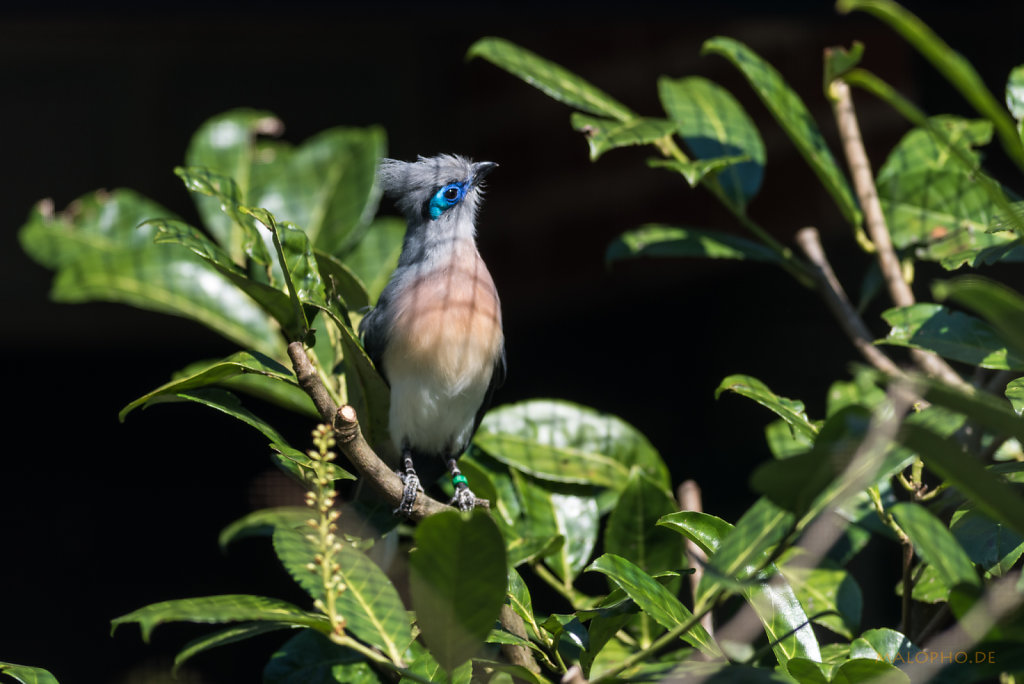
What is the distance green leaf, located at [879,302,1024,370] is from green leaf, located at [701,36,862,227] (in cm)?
36

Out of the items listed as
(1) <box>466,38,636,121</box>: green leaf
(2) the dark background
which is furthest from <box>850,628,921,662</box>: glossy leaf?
(2) the dark background

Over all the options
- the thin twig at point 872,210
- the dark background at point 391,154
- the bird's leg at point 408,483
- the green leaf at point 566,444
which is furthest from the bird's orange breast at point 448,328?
the dark background at point 391,154

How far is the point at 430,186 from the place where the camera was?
1.98 m

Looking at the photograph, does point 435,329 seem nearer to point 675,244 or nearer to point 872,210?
point 675,244

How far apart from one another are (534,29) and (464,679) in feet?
11.0

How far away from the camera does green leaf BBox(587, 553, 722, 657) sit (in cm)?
90

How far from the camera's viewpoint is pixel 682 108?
5.20 ft

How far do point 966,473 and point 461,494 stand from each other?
3.73 ft

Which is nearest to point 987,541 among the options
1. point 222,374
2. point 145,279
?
point 222,374

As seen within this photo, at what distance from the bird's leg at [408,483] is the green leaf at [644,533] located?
10.9 inches

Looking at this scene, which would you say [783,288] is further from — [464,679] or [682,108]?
[464,679]

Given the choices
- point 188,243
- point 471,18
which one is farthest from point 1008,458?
point 471,18

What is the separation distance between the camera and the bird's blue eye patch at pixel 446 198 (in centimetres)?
196

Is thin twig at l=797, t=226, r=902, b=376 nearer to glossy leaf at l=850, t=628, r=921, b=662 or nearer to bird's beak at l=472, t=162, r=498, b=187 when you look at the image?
glossy leaf at l=850, t=628, r=921, b=662
